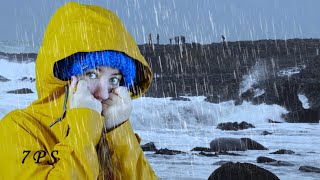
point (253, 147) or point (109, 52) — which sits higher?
point (109, 52)

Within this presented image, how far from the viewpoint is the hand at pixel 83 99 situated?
172cm

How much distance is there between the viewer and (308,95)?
23.5 metres

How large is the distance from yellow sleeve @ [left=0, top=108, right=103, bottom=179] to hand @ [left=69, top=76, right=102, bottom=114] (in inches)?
1.0

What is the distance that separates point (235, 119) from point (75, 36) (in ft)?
60.8

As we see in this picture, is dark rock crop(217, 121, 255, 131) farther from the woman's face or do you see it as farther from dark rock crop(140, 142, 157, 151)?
the woman's face

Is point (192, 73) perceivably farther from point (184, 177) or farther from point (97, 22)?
point (97, 22)

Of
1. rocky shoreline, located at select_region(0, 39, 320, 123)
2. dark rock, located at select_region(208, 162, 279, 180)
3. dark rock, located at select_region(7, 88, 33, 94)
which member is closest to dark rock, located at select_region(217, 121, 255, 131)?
rocky shoreline, located at select_region(0, 39, 320, 123)

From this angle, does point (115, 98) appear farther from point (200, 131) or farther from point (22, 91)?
point (22, 91)

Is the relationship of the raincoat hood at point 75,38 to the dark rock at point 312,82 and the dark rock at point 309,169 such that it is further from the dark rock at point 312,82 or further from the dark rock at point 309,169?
the dark rock at point 312,82

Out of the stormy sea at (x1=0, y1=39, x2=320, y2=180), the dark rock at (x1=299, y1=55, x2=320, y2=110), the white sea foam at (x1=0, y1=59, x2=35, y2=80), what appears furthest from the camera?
the white sea foam at (x1=0, y1=59, x2=35, y2=80)

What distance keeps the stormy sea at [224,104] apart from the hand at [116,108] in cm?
621

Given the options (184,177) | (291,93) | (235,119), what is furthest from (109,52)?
(291,93)

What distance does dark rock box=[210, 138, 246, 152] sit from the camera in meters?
11.7

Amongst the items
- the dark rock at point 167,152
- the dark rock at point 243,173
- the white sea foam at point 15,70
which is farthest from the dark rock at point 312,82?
the white sea foam at point 15,70
